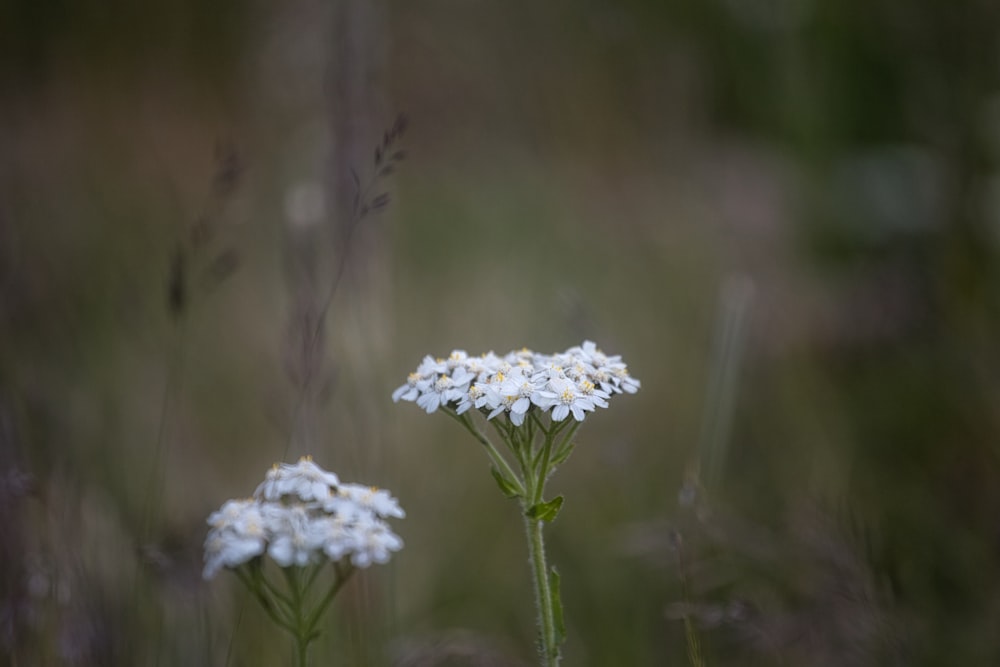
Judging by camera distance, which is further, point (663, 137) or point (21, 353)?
point (663, 137)

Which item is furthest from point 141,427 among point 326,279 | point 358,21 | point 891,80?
point 891,80

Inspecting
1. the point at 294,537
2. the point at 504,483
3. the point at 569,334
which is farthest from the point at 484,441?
the point at 569,334

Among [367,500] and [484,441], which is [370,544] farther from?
[484,441]

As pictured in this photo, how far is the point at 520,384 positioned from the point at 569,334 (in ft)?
5.77

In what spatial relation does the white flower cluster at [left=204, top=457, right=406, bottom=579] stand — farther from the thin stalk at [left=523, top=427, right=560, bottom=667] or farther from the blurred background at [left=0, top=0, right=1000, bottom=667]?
the blurred background at [left=0, top=0, right=1000, bottom=667]

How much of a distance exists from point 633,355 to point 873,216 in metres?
1.26

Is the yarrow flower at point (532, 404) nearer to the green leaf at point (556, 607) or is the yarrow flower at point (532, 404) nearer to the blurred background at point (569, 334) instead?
the green leaf at point (556, 607)

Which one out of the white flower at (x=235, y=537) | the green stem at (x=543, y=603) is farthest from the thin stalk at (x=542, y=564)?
the white flower at (x=235, y=537)

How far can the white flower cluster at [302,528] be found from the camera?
955mm

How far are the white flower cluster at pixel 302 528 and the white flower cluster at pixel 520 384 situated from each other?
163 mm

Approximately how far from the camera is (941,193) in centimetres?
303

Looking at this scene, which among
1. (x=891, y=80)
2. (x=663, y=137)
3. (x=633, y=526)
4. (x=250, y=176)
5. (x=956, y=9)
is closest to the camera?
(x=633, y=526)

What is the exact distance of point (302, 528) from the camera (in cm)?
100

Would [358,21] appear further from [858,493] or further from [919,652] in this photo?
[919,652]
